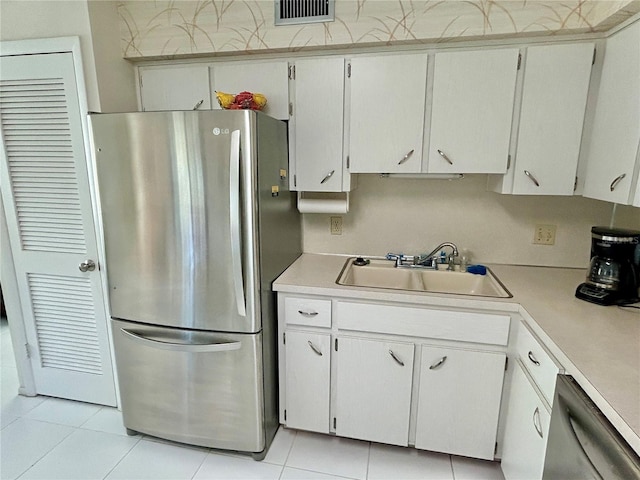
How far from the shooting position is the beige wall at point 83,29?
1.75 meters

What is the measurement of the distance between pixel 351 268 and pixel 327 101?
93 centimetres

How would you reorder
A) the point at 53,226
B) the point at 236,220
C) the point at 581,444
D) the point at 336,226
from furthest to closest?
the point at 336,226 < the point at 53,226 < the point at 236,220 < the point at 581,444

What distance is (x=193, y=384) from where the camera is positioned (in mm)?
1740

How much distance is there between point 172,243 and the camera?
1607 mm

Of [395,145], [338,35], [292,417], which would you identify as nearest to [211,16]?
[338,35]

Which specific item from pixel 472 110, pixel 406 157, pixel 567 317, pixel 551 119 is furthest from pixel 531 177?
pixel 567 317

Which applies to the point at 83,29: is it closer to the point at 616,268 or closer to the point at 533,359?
the point at 533,359

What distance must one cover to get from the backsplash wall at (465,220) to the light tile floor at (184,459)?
1.10 m

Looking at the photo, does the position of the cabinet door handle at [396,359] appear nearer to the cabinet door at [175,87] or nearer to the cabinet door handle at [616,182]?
the cabinet door handle at [616,182]

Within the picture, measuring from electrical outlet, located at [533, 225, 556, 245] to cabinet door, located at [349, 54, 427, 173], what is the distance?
32.4 inches

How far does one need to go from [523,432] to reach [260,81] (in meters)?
2.04

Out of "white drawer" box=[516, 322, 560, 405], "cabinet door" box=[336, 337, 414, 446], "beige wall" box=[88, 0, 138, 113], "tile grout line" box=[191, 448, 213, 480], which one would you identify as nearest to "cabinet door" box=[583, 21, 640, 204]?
"white drawer" box=[516, 322, 560, 405]

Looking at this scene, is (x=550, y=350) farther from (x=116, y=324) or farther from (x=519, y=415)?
(x=116, y=324)

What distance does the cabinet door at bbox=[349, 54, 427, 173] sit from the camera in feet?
5.71
